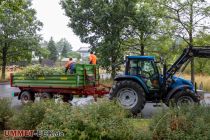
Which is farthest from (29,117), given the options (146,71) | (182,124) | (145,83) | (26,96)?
(26,96)

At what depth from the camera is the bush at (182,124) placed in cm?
652

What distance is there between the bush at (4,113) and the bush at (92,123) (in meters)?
1.79

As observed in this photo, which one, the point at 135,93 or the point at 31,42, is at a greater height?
the point at 31,42

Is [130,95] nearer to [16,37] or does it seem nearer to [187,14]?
[187,14]

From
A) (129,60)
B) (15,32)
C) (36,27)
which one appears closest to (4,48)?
(15,32)

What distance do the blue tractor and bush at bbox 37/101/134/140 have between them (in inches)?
186

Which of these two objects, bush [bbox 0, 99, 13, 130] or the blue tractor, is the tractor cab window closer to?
the blue tractor

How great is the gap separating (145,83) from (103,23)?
12705 mm

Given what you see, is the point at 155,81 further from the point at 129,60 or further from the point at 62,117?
the point at 62,117

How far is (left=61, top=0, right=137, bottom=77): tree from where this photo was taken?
24.3 m

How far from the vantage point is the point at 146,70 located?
41.7 feet

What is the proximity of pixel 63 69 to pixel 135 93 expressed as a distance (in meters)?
4.77

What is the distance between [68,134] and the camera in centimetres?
691

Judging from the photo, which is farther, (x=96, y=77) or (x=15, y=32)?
(x=15, y=32)
